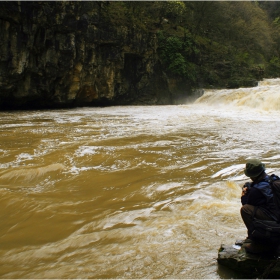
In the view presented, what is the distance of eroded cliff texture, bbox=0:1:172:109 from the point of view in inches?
595

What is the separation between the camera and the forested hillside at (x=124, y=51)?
610 inches

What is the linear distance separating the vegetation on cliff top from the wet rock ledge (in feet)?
62.8

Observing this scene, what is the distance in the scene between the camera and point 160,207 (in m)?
4.29

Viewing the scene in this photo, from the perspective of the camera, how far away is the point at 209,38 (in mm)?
30188

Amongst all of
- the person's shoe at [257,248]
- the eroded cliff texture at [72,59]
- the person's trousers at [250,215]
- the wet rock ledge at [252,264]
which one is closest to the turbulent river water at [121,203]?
the wet rock ledge at [252,264]

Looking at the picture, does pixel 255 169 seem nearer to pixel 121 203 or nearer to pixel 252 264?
pixel 252 264

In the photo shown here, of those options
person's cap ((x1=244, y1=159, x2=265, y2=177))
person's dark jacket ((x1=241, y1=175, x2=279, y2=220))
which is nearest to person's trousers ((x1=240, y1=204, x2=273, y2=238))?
person's dark jacket ((x1=241, y1=175, x2=279, y2=220))

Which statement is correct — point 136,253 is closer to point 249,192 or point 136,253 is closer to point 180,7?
point 249,192

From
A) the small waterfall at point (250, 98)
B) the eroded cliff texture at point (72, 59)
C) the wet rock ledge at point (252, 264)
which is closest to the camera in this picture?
the wet rock ledge at point (252, 264)

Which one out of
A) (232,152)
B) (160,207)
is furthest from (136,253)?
(232,152)

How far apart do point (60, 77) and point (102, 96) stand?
3.79m

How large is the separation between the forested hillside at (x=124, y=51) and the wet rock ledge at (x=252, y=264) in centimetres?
1520

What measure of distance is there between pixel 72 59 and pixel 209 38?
17977 millimetres

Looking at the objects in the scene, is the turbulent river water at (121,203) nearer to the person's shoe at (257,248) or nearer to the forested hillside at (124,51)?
the person's shoe at (257,248)
